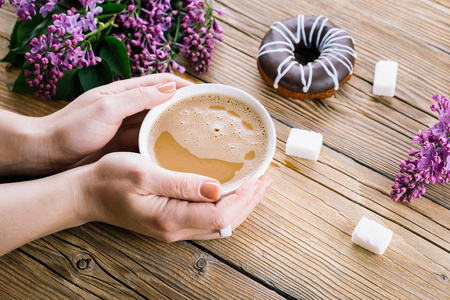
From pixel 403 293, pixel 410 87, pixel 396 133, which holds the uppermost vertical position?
pixel 410 87

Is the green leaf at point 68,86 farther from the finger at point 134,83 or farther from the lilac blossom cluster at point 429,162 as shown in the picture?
the lilac blossom cluster at point 429,162

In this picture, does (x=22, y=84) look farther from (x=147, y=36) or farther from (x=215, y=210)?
(x=215, y=210)

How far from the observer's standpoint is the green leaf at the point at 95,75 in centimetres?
143

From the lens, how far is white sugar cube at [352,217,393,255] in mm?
1202

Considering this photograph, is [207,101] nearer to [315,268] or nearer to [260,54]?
[260,54]

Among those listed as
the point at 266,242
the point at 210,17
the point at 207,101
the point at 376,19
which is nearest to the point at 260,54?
the point at 210,17

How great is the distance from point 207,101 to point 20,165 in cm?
58

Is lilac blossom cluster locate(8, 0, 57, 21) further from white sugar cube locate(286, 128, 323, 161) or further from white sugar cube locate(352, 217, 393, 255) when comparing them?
white sugar cube locate(352, 217, 393, 255)

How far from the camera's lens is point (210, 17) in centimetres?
156

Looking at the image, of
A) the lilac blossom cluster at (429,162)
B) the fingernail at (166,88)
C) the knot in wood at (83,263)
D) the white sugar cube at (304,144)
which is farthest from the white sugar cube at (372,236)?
the knot in wood at (83,263)

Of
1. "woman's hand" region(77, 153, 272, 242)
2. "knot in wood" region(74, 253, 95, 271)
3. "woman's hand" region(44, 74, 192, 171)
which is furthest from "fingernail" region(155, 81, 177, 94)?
"knot in wood" region(74, 253, 95, 271)

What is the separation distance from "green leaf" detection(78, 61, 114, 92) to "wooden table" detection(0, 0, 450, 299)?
→ 0.14 meters

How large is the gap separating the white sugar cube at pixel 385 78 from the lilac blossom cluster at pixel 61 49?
3.21ft

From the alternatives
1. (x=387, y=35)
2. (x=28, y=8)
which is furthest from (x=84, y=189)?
(x=387, y=35)
